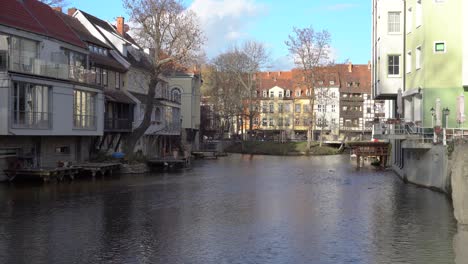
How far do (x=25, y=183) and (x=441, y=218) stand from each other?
68.1 ft

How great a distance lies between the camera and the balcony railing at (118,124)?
40.4 m

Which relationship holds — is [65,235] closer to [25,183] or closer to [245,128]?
[25,183]

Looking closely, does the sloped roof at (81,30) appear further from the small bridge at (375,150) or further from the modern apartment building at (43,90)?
the small bridge at (375,150)

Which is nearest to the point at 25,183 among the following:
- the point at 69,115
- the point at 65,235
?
the point at 69,115

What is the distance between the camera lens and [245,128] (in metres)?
98.4

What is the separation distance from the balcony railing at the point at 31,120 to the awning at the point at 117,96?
9.43 metres

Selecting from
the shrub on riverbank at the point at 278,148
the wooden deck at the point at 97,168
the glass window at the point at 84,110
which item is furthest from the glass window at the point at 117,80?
the shrub on riverbank at the point at 278,148

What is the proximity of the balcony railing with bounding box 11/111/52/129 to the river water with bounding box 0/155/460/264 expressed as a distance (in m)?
3.21

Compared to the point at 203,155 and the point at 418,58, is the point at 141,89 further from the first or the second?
the point at 418,58

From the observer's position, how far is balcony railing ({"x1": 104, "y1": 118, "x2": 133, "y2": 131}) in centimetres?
4039

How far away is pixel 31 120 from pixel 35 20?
6510 millimetres

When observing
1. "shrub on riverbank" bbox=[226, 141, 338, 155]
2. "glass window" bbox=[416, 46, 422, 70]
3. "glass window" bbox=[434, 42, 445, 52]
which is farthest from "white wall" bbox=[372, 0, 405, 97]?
"shrub on riverbank" bbox=[226, 141, 338, 155]

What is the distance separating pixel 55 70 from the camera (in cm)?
3127

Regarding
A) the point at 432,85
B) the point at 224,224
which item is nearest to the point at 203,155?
the point at 432,85
